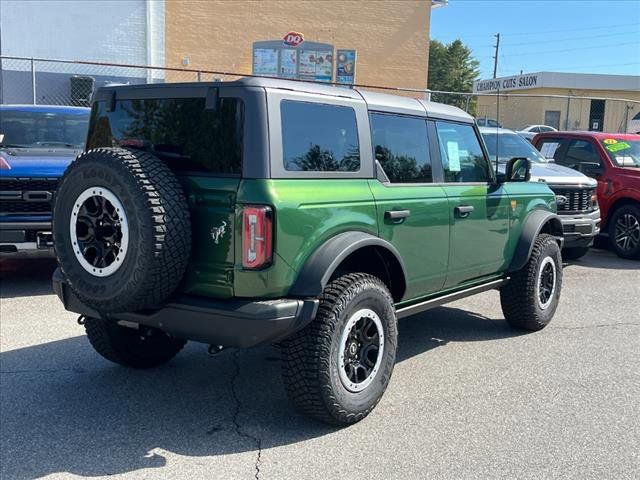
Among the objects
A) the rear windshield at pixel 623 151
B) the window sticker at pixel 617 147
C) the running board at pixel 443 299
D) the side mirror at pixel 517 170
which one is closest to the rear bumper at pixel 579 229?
the rear windshield at pixel 623 151

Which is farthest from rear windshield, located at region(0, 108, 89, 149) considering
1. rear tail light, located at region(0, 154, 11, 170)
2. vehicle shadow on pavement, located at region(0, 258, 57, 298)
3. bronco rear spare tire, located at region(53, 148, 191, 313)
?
bronco rear spare tire, located at region(53, 148, 191, 313)

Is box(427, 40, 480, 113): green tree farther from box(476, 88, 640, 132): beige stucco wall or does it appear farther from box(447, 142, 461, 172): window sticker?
box(447, 142, 461, 172): window sticker

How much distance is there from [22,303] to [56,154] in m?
1.74

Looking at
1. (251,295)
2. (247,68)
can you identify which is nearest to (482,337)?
(251,295)

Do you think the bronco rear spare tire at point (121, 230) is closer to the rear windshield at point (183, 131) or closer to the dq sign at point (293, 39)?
the rear windshield at point (183, 131)

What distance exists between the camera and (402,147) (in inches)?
178

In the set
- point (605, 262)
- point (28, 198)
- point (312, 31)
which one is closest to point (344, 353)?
point (28, 198)

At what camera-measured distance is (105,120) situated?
423 cm

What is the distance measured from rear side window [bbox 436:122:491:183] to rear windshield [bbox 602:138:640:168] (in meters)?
5.90

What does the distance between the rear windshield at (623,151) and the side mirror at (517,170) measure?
18.0ft

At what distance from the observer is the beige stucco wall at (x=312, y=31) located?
24797 mm

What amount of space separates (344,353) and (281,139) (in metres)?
1.31

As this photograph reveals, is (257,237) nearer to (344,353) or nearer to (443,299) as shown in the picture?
(344,353)

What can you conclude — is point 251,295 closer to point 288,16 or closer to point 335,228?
point 335,228
